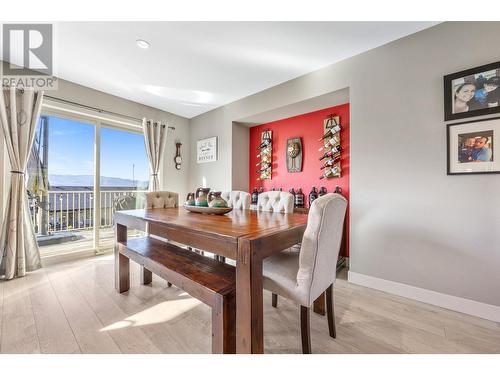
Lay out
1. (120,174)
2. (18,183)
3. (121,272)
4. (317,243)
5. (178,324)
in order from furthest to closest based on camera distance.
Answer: (120,174) → (18,183) → (121,272) → (178,324) → (317,243)

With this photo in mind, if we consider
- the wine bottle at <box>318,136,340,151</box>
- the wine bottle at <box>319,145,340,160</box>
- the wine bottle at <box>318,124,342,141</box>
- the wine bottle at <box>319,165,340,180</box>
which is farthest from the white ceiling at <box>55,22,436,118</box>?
the wine bottle at <box>319,165,340,180</box>

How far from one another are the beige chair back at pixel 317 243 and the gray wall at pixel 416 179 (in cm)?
119

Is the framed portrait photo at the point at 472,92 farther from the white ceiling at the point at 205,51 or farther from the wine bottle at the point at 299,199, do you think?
the wine bottle at the point at 299,199

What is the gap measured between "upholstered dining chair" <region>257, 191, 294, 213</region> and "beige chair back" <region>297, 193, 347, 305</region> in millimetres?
792

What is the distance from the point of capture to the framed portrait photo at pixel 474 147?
1.63 m

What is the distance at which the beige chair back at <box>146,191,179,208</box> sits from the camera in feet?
8.50

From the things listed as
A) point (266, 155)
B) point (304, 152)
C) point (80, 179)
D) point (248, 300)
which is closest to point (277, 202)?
point (248, 300)

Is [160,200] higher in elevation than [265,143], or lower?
lower

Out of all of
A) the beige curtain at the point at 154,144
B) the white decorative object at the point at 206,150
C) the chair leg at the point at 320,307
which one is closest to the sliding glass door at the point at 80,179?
the beige curtain at the point at 154,144

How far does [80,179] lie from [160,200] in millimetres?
1592

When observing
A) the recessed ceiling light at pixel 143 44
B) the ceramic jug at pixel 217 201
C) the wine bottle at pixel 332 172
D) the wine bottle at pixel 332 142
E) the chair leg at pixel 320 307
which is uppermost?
the recessed ceiling light at pixel 143 44

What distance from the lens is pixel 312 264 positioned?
45.7 inches

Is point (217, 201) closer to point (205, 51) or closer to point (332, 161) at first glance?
point (205, 51)
